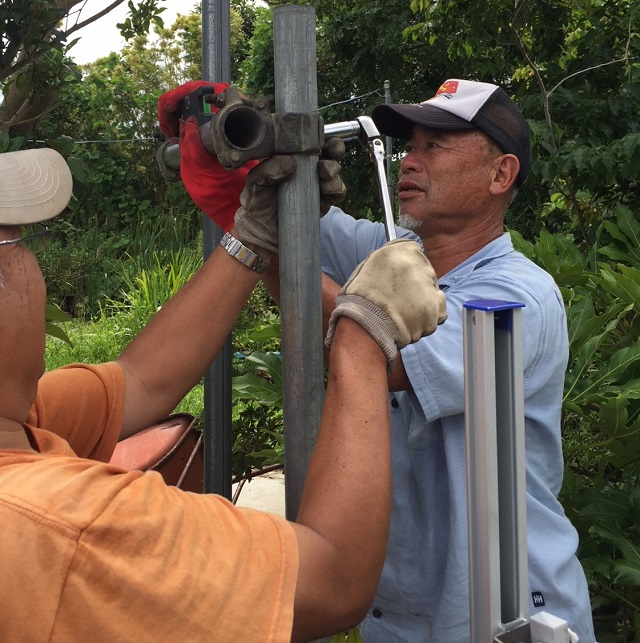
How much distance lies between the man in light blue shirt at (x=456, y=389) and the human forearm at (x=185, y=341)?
0.20 metres

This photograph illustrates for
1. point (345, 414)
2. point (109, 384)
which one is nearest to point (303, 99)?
point (345, 414)

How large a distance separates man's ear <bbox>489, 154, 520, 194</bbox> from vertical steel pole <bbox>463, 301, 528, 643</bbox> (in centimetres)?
98

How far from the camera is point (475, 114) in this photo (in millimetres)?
1900

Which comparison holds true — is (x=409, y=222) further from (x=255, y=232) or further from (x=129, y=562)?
(x=129, y=562)

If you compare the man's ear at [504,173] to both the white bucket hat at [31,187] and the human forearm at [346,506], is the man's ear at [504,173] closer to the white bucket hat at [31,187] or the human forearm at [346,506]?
the human forearm at [346,506]

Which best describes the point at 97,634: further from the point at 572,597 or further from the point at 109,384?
the point at 572,597

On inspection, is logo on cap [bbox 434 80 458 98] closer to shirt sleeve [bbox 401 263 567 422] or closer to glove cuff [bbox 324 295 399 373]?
shirt sleeve [bbox 401 263 567 422]

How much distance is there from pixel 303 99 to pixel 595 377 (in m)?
1.54

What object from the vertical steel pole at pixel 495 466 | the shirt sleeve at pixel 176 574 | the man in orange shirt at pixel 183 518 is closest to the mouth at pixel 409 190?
the man in orange shirt at pixel 183 518

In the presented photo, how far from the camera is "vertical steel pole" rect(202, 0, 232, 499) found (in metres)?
1.74

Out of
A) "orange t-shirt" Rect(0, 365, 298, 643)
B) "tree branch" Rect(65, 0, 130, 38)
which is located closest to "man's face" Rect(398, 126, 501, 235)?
"orange t-shirt" Rect(0, 365, 298, 643)

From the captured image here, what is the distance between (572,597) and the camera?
1.62m

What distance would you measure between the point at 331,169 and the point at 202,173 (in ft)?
1.23

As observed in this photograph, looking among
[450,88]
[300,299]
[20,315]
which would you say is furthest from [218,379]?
[450,88]
